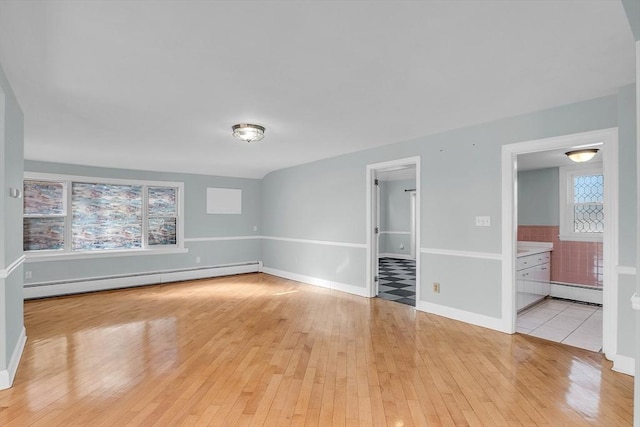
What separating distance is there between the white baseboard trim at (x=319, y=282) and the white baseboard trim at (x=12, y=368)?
4.07 metres

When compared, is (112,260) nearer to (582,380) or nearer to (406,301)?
(406,301)

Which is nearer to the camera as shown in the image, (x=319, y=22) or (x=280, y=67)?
(x=319, y=22)

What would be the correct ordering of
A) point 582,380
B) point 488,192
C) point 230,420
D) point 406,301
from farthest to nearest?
point 406,301 < point 488,192 < point 582,380 < point 230,420

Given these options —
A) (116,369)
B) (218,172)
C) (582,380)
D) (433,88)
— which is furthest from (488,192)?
(218,172)

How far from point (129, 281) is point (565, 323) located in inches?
273

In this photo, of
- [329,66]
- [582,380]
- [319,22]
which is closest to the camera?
[319,22]

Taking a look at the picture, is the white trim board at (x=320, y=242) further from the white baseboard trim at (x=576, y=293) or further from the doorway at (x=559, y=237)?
the white baseboard trim at (x=576, y=293)

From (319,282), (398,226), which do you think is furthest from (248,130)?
(398,226)

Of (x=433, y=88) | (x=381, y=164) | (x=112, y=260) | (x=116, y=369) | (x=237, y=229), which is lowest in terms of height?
(x=116, y=369)

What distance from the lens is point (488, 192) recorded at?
3.64 meters

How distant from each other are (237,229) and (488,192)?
17.6 feet

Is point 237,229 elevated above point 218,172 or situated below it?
Result: below

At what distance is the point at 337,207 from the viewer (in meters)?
5.61

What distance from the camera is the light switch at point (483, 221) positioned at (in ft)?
12.0
